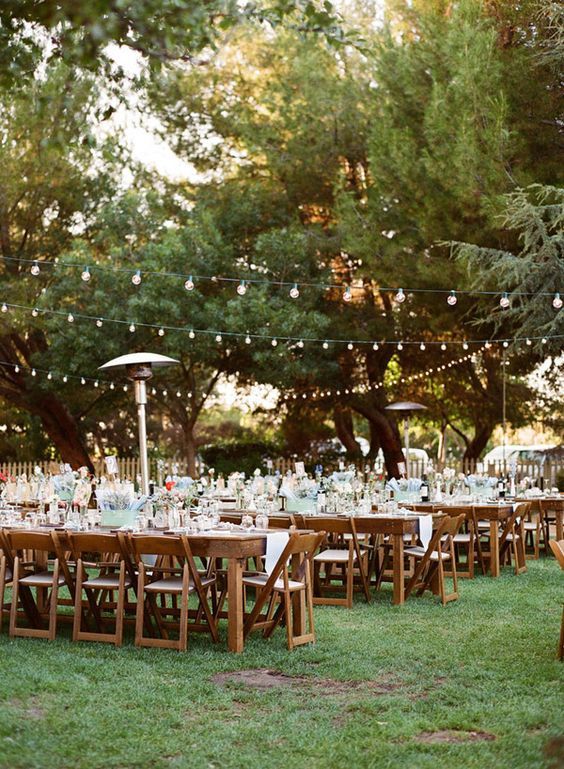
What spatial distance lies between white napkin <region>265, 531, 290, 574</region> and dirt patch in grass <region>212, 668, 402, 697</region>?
0.85m

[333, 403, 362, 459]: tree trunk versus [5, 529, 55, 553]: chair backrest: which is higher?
[333, 403, 362, 459]: tree trunk

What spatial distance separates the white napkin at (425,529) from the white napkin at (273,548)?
2.35m

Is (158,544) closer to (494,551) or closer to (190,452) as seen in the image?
(494,551)

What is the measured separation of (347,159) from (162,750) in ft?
53.7

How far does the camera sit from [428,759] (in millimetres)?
4566

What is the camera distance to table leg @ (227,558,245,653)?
22.5 feet

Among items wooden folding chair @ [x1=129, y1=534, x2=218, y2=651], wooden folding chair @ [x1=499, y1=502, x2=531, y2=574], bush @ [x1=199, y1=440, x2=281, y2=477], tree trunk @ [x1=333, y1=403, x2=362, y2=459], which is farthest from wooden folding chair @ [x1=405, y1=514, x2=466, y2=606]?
tree trunk @ [x1=333, y1=403, x2=362, y2=459]

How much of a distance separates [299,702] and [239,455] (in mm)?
17241

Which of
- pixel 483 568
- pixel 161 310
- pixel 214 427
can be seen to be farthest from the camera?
pixel 214 427

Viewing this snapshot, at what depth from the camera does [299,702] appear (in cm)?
561

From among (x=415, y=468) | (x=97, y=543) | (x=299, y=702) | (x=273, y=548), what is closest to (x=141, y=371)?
(x=97, y=543)

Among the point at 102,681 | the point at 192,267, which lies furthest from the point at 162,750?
the point at 192,267

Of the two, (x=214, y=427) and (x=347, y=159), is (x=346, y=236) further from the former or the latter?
(x=214, y=427)

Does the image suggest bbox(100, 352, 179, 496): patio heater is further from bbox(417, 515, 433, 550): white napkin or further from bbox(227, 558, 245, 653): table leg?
bbox(227, 558, 245, 653): table leg
